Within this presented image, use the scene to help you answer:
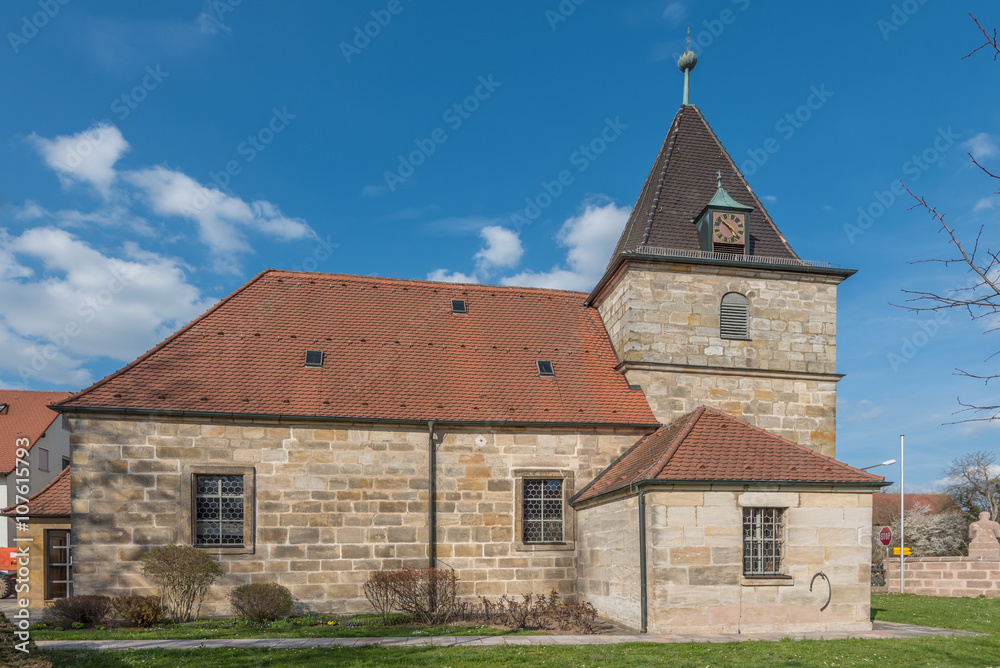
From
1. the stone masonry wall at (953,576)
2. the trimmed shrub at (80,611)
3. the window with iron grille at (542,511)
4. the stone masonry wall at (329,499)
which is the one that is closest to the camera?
the trimmed shrub at (80,611)

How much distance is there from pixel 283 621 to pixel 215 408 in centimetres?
452

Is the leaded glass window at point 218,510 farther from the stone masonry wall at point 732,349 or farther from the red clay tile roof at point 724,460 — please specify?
the stone masonry wall at point 732,349

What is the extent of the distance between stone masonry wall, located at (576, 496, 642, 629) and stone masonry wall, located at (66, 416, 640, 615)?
2.37 ft

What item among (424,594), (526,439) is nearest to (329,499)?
(424,594)

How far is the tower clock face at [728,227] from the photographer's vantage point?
18.1m

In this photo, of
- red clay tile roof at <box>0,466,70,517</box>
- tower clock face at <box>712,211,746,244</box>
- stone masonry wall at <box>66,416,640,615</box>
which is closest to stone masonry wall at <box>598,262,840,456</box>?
tower clock face at <box>712,211,746,244</box>

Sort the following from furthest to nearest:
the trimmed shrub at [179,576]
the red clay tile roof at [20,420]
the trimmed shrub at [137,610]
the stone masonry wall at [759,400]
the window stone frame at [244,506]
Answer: the red clay tile roof at [20,420] < the stone masonry wall at [759,400] < the window stone frame at [244,506] < the trimmed shrub at [179,576] < the trimmed shrub at [137,610]

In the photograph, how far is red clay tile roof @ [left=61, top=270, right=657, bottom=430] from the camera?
15.4 meters

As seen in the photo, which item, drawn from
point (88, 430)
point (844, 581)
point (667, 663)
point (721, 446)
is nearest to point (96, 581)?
point (88, 430)

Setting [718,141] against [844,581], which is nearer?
[844,581]

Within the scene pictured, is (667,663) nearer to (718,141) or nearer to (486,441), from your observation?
(486,441)

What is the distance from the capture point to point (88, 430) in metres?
14.3

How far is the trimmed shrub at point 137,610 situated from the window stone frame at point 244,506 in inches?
51.2

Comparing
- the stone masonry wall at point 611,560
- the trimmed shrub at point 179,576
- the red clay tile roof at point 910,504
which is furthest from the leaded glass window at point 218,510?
the red clay tile roof at point 910,504
